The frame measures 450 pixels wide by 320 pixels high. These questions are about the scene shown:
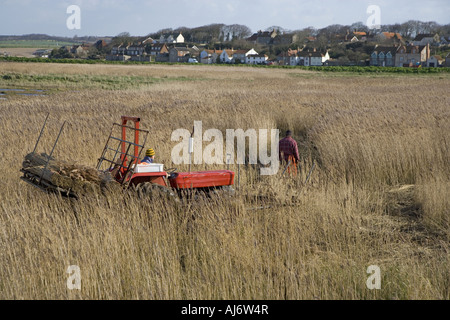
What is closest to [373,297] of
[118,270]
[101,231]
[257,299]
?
[257,299]

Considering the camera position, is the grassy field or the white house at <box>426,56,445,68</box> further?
the white house at <box>426,56,445,68</box>

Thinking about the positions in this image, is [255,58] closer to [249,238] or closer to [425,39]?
[425,39]

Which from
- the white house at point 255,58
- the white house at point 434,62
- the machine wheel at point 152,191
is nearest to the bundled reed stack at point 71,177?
the machine wheel at point 152,191

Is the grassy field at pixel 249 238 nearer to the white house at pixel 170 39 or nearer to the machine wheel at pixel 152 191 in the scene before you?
the machine wheel at pixel 152 191

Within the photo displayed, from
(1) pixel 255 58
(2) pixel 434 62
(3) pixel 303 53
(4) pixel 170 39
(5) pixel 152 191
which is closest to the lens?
(5) pixel 152 191

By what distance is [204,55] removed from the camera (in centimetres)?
12662

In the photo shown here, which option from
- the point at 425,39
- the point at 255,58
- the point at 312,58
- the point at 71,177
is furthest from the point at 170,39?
the point at 71,177

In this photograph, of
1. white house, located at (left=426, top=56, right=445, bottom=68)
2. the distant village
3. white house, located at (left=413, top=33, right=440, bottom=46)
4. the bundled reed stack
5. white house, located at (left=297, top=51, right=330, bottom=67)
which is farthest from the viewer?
white house, located at (left=413, top=33, right=440, bottom=46)

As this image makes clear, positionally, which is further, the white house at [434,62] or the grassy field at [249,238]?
the white house at [434,62]

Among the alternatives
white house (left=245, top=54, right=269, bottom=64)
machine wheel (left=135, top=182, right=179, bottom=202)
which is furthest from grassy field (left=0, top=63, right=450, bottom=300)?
white house (left=245, top=54, right=269, bottom=64)

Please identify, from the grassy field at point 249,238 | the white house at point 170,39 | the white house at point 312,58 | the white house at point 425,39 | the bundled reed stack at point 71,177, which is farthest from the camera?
the white house at point 170,39

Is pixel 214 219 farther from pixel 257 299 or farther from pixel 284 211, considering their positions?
pixel 257 299

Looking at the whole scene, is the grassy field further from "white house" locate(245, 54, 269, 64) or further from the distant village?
"white house" locate(245, 54, 269, 64)

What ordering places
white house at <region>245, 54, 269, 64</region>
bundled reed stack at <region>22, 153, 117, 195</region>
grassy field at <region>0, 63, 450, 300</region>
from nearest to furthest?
grassy field at <region>0, 63, 450, 300</region> → bundled reed stack at <region>22, 153, 117, 195</region> → white house at <region>245, 54, 269, 64</region>
